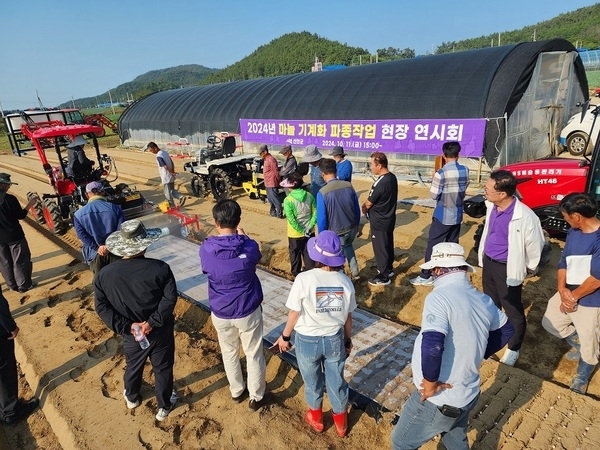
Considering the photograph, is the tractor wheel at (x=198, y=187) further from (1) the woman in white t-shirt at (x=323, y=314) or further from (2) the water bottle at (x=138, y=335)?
(1) the woman in white t-shirt at (x=323, y=314)

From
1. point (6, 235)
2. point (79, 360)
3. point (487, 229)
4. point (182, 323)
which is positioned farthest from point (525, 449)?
Answer: point (6, 235)

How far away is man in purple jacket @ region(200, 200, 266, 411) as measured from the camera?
302 cm

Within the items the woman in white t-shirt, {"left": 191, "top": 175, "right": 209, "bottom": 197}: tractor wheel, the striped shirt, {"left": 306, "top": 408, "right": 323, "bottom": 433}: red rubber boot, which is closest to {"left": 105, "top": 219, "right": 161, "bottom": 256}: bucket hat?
the woman in white t-shirt

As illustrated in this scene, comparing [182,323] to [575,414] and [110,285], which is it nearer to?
[110,285]

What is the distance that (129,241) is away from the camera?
10.1 ft

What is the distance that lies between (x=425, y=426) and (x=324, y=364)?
0.86m

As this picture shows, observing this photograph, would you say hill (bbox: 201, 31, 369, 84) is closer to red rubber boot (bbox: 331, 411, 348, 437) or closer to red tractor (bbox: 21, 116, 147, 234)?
red tractor (bbox: 21, 116, 147, 234)

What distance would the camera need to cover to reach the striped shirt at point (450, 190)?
15.5ft

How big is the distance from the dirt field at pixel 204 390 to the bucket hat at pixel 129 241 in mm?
1713

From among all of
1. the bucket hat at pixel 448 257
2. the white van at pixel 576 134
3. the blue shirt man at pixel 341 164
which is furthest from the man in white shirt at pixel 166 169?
the white van at pixel 576 134

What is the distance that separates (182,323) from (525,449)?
4.19 meters

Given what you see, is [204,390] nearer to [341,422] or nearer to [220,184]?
[341,422]

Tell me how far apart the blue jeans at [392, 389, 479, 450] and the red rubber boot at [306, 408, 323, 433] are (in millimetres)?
832

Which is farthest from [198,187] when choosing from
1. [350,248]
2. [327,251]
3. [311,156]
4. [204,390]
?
[327,251]
